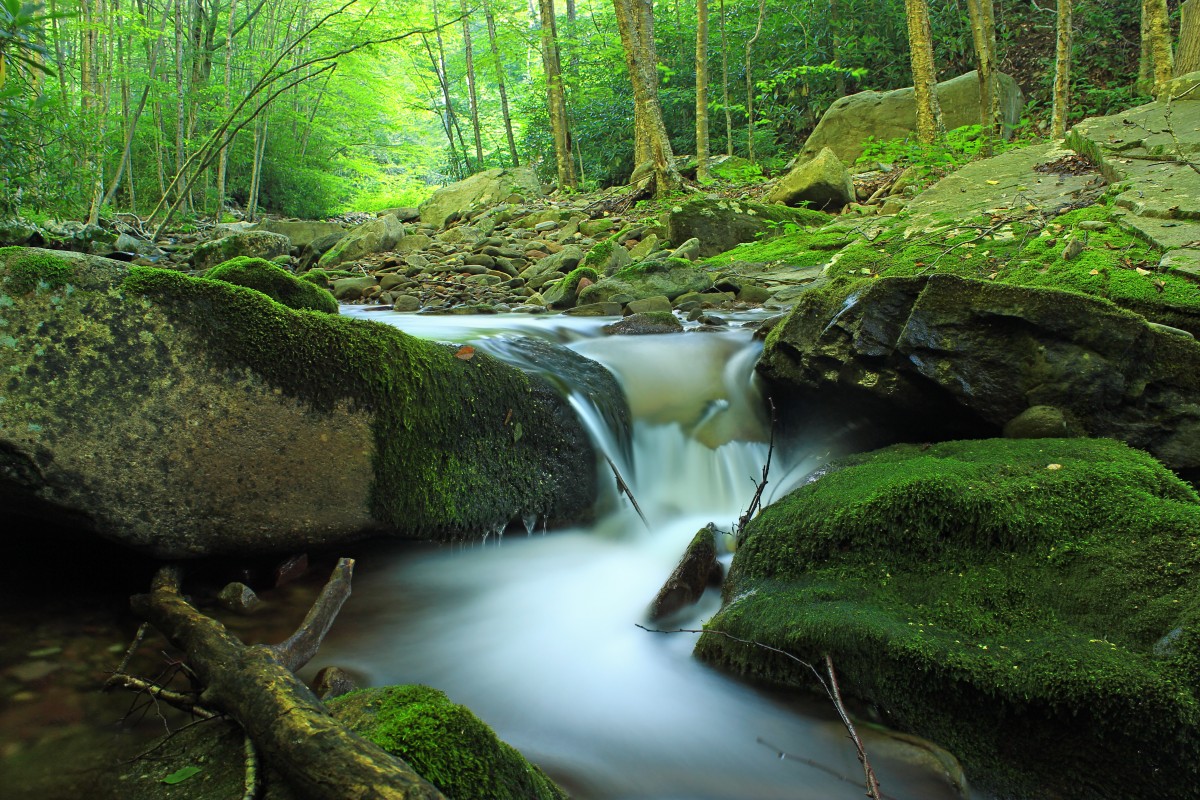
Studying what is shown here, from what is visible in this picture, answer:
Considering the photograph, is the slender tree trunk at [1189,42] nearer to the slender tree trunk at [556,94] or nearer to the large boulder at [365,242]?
the slender tree trunk at [556,94]

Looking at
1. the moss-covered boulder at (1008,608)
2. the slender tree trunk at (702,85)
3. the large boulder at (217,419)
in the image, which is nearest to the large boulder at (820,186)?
the slender tree trunk at (702,85)

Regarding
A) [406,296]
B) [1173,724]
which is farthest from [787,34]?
[1173,724]

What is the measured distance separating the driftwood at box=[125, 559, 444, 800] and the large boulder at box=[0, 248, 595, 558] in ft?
1.90

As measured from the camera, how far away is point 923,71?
1138 cm

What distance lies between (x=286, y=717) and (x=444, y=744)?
0.37m

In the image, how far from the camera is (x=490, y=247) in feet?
39.5

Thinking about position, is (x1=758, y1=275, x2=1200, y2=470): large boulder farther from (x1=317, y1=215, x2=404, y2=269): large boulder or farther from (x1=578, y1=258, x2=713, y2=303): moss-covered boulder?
(x1=317, y1=215, x2=404, y2=269): large boulder

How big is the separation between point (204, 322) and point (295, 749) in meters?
2.07

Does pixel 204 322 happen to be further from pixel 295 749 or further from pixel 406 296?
pixel 406 296

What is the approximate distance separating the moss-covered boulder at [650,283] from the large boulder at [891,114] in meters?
7.87

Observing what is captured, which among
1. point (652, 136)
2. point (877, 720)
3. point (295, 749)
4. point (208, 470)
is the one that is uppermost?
point (652, 136)

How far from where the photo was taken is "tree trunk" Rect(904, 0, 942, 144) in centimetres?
1120

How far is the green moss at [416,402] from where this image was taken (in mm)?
3033

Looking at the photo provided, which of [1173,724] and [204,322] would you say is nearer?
[1173,724]
